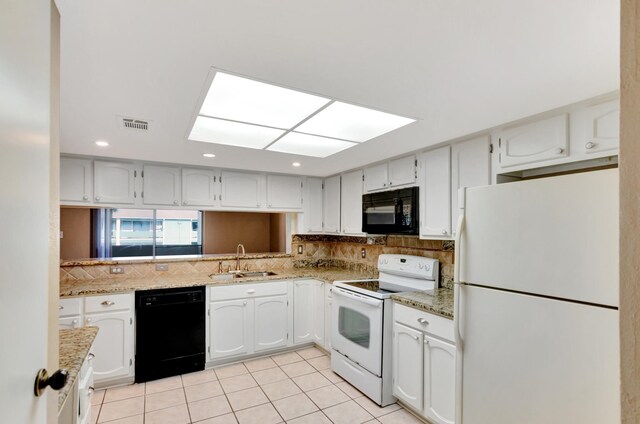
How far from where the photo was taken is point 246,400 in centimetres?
270

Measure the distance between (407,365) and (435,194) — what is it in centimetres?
139

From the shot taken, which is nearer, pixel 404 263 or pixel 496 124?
pixel 496 124

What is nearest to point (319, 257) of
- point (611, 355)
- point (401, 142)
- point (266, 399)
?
point (266, 399)

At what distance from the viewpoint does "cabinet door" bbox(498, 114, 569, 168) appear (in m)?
1.88

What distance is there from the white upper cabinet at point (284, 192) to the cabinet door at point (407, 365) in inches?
82.9

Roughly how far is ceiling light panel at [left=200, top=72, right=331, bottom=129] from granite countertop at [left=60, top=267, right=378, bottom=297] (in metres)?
1.94

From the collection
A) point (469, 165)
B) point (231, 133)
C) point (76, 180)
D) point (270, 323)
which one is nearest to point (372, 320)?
point (270, 323)

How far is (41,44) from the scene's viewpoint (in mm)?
787

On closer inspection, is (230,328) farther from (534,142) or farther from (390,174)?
(534,142)

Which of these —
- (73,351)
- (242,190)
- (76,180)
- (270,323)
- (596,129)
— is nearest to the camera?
(73,351)

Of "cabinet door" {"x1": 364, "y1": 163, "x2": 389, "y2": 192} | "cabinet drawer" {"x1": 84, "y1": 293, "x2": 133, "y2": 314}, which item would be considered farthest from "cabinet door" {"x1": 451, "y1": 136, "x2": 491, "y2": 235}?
"cabinet drawer" {"x1": 84, "y1": 293, "x2": 133, "y2": 314}

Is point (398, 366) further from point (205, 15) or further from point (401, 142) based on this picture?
point (205, 15)

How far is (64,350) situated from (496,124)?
270 cm

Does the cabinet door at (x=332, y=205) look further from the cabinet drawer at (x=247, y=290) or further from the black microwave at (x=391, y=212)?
the cabinet drawer at (x=247, y=290)
